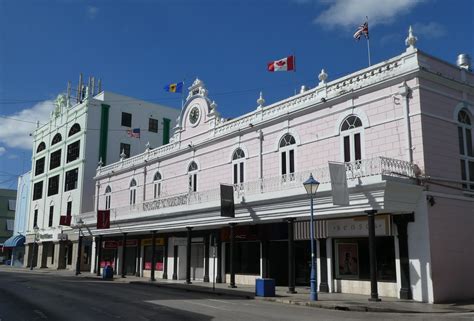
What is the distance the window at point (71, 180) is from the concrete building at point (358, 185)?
20.8 metres

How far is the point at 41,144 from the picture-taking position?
58594 mm

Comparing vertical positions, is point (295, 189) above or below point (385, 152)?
below

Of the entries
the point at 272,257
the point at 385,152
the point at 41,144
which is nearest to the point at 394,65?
the point at 385,152

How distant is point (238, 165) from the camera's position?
27.8 m

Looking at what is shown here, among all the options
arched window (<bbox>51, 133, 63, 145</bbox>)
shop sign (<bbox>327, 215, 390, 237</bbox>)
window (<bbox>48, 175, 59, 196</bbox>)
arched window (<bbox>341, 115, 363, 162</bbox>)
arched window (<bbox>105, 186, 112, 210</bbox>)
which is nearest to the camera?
shop sign (<bbox>327, 215, 390, 237</bbox>)

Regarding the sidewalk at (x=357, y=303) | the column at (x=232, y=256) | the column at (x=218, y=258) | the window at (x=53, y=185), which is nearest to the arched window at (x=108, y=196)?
the window at (x=53, y=185)

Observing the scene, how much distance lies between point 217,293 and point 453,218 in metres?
10.4

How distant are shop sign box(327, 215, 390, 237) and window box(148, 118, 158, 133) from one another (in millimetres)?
33834

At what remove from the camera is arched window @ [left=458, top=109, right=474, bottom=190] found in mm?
20422

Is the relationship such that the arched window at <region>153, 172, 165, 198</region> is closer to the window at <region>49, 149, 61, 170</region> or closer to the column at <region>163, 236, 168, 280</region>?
the column at <region>163, 236, 168, 280</region>

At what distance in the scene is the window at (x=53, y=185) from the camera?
51991mm

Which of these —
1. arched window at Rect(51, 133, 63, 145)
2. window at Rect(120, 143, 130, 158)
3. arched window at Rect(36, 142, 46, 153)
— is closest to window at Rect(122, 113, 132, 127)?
window at Rect(120, 143, 130, 158)

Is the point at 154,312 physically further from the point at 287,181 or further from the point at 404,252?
the point at 404,252

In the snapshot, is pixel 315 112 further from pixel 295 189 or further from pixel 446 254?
pixel 446 254
